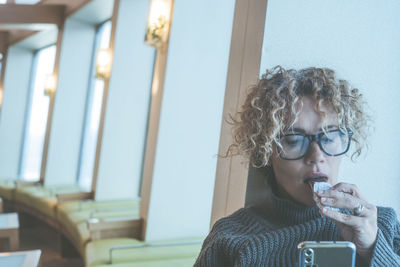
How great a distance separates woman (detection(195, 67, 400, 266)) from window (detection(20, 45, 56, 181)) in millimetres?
7349

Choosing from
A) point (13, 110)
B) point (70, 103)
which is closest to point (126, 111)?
point (70, 103)

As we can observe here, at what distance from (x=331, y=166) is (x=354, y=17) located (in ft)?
2.35

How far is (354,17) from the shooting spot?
148 centimetres

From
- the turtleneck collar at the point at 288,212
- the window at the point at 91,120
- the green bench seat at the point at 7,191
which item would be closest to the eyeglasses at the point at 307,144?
the turtleneck collar at the point at 288,212

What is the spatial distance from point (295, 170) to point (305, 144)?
73mm

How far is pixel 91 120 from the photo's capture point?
6.64m

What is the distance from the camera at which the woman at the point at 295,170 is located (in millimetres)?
971

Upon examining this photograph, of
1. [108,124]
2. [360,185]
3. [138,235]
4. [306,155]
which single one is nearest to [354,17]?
[360,185]

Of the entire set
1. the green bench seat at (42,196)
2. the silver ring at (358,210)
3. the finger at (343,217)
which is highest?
the silver ring at (358,210)

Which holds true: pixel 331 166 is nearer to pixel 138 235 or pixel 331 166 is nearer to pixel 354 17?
pixel 354 17

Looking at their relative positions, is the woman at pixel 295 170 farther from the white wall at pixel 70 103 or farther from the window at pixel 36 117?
the window at pixel 36 117

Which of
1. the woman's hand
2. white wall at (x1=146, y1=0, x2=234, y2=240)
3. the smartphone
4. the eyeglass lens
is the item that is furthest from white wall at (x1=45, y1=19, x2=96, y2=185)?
the smartphone

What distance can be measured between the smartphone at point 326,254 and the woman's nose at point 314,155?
40 centimetres

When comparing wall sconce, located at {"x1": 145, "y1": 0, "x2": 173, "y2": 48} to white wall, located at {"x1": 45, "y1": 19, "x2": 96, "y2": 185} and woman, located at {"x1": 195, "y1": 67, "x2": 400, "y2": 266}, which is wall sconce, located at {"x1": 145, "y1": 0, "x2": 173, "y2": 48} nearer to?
woman, located at {"x1": 195, "y1": 67, "x2": 400, "y2": 266}
